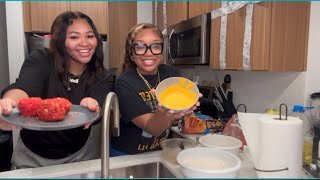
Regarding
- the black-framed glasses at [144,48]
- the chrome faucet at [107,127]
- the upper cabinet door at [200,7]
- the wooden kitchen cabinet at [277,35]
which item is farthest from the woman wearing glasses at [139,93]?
the upper cabinet door at [200,7]

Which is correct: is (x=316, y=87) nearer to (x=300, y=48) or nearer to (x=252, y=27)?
(x=300, y=48)

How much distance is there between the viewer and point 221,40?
155cm

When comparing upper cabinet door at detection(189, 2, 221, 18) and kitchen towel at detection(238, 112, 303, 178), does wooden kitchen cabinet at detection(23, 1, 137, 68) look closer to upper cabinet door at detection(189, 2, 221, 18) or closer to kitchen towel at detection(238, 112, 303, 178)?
upper cabinet door at detection(189, 2, 221, 18)

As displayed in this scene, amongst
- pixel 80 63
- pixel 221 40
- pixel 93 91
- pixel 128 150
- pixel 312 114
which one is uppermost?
pixel 221 40

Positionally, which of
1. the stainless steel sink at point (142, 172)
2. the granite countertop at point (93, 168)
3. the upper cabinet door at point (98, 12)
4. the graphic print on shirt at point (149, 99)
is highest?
the upper cabinet door at point (98, 12)

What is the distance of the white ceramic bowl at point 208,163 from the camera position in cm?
73

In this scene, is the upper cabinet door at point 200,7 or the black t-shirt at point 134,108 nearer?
the black t-shirt at point 134,108

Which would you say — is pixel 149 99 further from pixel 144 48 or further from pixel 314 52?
pixel 314 52

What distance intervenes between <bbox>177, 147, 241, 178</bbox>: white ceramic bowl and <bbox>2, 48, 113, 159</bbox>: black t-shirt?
50 centimetres

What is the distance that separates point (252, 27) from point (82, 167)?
3.36 ft

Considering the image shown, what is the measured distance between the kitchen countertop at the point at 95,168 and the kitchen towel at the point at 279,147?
0.10 m

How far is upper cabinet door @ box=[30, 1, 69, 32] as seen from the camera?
2445mm

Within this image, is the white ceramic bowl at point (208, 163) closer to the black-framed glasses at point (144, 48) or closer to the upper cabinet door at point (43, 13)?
the black-framed glasses at point (144, 48)

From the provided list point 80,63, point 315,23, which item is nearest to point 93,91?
point 80,63
